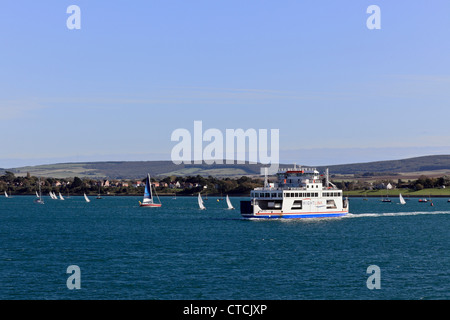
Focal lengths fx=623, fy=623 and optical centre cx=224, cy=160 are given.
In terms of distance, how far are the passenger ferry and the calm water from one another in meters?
8.37

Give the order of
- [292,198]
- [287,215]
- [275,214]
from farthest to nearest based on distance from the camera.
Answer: [292,198]
[287,215]
[275,214]

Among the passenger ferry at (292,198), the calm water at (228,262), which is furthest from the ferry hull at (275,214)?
the calm water at (228,262)

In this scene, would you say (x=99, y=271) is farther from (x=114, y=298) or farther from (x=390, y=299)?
(x=390, y=299)

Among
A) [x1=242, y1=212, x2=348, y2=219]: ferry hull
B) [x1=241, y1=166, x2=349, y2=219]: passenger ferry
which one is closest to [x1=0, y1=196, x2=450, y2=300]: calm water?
[x1=242, y1=212, x2=348, y2=219]: ferry hull

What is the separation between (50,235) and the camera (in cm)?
10212

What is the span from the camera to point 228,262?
219ft

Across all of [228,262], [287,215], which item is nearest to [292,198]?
[287,215]

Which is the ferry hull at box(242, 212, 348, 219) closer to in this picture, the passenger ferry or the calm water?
the passenger ferry

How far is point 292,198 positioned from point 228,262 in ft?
181

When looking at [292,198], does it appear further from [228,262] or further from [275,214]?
[228,262]

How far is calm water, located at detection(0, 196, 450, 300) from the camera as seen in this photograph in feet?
166

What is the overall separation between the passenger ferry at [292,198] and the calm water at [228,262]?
8374 mm

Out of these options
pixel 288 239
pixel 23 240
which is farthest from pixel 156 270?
pixel 23 240
